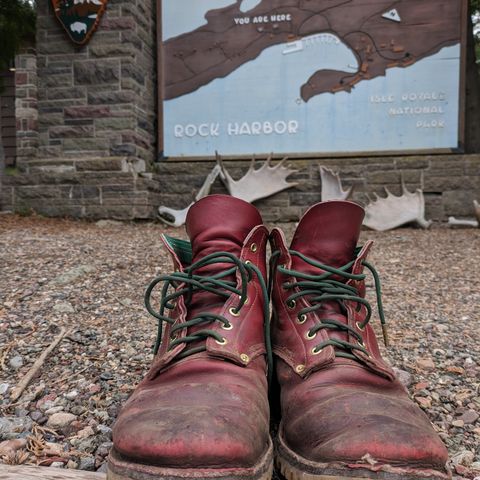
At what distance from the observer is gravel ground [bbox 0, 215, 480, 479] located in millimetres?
1087

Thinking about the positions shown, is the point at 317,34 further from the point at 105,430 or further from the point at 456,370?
the point at 105,430

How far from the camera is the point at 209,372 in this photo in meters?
0.89

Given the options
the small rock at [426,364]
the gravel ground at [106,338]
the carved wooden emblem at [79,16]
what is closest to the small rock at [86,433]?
the gravel ground at [106,338]

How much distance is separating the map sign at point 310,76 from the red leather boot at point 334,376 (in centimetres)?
453

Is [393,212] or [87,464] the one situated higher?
[393,212]

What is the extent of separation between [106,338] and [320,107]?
4520 mm

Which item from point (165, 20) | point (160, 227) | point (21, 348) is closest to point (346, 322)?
point (21, 348)

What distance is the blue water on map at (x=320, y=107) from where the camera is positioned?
5.32m

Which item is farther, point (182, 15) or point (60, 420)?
point (182, 15)

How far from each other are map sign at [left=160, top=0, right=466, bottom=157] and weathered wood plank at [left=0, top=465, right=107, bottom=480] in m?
4.97

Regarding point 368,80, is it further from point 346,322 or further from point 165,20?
point 346,322

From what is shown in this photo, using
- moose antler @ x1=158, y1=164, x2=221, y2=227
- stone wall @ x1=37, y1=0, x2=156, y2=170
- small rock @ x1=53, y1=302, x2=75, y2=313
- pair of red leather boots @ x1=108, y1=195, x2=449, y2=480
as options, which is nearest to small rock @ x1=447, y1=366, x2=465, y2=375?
pair of red leather boots @ x1=108, y1=195, x2=449, y2=480

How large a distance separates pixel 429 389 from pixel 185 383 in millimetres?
839

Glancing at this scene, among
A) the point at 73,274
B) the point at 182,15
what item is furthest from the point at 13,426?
the point at 182,15
